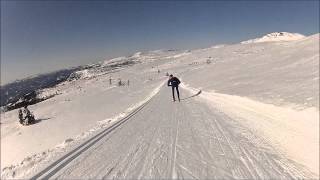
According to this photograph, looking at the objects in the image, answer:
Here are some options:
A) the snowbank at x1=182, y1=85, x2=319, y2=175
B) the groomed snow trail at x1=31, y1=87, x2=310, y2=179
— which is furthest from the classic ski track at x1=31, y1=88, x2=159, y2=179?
the snowbank at x1=182, y1=85, x2=319, y2=175

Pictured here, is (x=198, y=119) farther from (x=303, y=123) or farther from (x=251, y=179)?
(x=251, y=179)

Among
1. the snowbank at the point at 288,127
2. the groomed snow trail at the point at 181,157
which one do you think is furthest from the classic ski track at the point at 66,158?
the snowbank at the point at 288,127

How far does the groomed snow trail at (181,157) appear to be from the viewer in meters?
6.93

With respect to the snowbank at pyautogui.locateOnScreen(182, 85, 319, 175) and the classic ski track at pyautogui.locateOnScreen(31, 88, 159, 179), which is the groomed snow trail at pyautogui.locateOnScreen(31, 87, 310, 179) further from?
the snowbank at pyautogui.locateOnScreen(182, 85, 319, 175)

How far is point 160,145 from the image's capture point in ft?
31.3

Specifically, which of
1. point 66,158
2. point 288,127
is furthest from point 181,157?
point 288,127

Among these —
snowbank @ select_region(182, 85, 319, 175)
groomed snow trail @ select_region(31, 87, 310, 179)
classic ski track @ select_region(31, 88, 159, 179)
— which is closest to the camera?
groomed snow trail @ select_region(31, 87, 310, 179)

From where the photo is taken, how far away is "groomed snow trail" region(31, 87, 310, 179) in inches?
273

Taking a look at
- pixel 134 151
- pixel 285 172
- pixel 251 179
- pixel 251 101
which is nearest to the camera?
pixel 251 179

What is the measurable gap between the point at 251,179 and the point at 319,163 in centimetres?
278

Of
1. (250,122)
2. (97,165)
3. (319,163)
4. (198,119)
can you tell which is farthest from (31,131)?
(319,163)

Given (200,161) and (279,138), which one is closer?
(200,161)

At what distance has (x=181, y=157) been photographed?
8.09 meters

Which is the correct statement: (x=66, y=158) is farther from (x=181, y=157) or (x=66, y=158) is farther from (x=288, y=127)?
(x=288, y=127)
